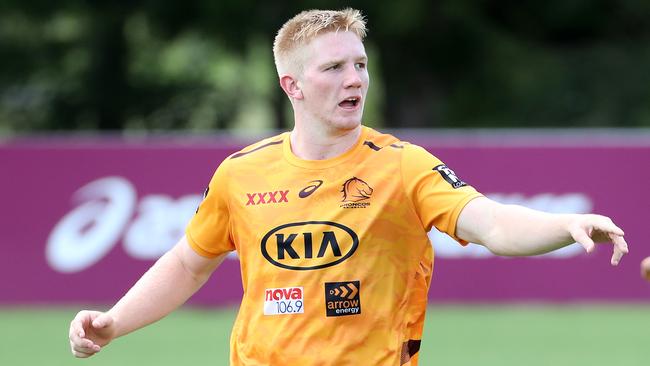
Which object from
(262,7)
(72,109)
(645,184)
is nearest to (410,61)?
(262,7)

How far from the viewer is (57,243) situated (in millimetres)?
14195

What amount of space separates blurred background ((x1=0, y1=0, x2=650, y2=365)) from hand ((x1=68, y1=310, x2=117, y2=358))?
236 inches

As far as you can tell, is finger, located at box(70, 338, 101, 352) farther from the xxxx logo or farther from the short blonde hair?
the short blonde hair

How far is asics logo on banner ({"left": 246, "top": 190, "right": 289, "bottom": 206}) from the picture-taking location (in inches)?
195

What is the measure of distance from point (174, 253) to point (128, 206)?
887 centimetres

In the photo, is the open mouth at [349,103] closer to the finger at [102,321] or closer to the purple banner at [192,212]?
the finger at [102,321]

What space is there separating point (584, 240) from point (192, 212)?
1014 centimetres

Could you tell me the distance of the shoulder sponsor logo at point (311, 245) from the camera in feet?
15.9

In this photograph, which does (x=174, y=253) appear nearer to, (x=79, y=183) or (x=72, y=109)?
(x=79, y=183)

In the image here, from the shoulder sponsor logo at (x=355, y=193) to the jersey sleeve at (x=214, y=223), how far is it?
50cm

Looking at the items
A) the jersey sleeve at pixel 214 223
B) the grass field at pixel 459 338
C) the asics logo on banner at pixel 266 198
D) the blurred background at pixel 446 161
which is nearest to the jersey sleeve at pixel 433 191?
the asics logo on banner at pixel 266 198

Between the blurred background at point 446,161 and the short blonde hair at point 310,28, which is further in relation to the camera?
the blurred background at point 446,161

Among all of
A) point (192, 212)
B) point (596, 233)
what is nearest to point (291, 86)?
point (596, 233)

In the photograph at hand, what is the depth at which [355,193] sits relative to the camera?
16.0 ft
